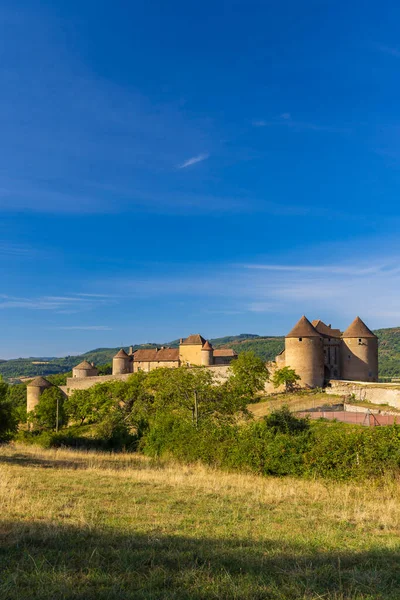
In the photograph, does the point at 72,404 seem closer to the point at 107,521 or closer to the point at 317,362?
the point at 317,362

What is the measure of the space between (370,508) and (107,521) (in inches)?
228

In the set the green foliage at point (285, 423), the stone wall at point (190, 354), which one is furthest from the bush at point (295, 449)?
the stone wall at point (190, 354)

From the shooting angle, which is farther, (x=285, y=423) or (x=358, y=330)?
(x=358, y=330)

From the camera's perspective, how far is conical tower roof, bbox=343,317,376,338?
53.5 m

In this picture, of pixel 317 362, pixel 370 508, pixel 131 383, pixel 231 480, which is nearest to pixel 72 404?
pixel 131 383

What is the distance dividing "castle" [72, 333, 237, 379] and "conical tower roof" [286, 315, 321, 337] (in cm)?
2303

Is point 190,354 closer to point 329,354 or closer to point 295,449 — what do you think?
point 329,354

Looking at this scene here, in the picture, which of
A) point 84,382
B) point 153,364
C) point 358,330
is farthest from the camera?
point 153,364

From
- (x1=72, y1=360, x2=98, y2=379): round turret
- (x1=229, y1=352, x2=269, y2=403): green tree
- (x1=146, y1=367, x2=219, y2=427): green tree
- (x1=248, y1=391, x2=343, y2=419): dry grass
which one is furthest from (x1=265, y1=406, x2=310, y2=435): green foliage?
(x1=72, y1=360, x2=98, y2=379): round turret

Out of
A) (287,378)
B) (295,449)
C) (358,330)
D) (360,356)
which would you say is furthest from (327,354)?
(295,449)

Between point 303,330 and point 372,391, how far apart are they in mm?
11571

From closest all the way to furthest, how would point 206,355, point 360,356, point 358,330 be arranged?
1. point 360,356
2. point 358,330
3. point 206,355

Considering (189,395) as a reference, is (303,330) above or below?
above

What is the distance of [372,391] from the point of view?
4172 centimetres
